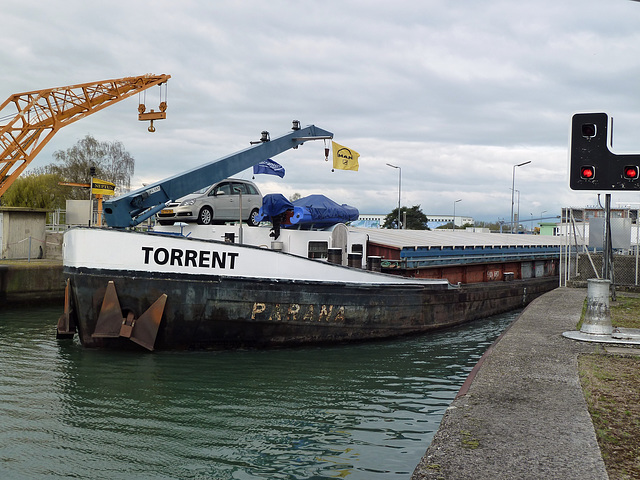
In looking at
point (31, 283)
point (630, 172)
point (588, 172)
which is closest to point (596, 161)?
point (588, 172)

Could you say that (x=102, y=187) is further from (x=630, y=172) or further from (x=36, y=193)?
(x=36, y=193)

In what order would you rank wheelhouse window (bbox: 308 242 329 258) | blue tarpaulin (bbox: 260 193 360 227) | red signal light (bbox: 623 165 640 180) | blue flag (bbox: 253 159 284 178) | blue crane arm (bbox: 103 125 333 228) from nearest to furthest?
red signal light (bbox: 623 165 640 180), blue crane arm (bbox: 103 125 333 228), blue tarpaulin (bbox: 260 193 360 227), wheelhouse window (bbox: 308 242 329 258), blue flag (bbox: 253 159 284 178)

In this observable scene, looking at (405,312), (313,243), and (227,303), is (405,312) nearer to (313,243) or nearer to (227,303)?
(313,243)

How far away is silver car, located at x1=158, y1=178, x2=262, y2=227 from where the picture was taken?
1527cm

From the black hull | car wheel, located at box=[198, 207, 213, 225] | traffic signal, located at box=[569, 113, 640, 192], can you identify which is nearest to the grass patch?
traffic signal, located at box=[569, 113, 640, 192]

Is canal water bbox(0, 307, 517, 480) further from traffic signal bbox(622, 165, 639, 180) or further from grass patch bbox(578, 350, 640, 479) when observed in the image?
traffic signal bbox(622, 165, 639, 180)

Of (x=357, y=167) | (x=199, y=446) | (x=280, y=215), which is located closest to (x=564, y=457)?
(x=199, y=446)

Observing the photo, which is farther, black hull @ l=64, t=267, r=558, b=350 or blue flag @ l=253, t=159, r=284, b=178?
blue flag @ l=253, t=159, r=284, b=178

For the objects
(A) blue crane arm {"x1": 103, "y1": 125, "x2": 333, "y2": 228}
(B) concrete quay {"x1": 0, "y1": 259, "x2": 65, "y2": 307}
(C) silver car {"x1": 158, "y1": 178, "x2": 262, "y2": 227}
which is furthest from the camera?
(B) concrete quay {"x1": 0, "y1": 259, "x2": 65, "y2": 307}

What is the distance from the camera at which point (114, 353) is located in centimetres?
1145

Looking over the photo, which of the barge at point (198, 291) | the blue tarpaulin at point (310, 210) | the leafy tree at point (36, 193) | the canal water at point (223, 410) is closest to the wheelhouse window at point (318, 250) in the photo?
the blue tarpaulin at point (310, 210)

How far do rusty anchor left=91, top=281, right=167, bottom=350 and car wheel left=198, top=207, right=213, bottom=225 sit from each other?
4677 mm

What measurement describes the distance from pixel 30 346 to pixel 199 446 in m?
7.92

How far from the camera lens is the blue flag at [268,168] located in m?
16.2
